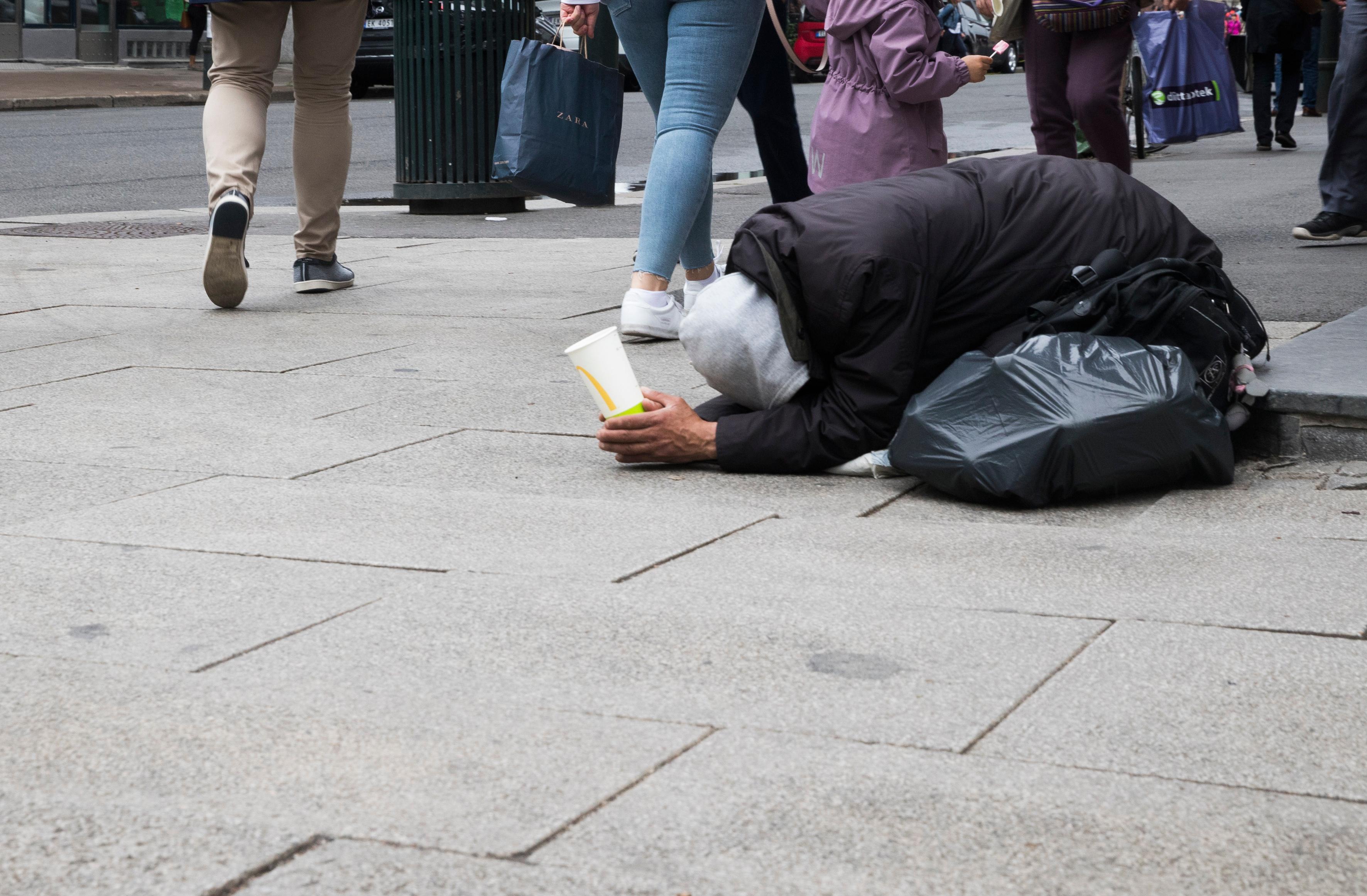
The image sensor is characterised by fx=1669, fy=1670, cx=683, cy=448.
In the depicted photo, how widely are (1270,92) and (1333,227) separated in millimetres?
6241

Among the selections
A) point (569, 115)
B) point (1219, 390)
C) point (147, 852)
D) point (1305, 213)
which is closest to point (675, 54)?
point (569, 115)

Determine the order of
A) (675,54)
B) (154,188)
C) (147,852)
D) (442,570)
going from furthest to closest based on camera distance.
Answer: (154,188), (675,54), (442,570), (147,852)

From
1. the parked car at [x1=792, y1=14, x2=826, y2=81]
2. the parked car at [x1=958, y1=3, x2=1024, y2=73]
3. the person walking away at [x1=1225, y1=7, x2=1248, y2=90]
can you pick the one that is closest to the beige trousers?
the person walking away at [x1=1225, y1=7, x2=1248, y2=90]

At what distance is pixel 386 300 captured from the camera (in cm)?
559

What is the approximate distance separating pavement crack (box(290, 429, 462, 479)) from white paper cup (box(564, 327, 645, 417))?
45 cm

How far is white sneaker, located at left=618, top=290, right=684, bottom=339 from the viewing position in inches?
179

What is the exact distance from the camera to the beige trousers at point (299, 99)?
5137 millimetres

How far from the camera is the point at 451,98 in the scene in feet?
27.8

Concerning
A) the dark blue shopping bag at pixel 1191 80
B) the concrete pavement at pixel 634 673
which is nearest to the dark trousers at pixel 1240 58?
the dark blue shopping bag at pixel 1191 80

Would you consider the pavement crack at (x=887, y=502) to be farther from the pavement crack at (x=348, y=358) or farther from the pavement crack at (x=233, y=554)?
the pavement crack at (x=348, y=358)

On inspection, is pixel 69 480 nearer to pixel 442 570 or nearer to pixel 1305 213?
pixel 442 570

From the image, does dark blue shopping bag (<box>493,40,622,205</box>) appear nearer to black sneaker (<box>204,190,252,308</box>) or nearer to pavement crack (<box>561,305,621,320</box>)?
pavement crack (<box>561,305,621,320</box>)

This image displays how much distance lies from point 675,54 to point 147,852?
3.25 meters

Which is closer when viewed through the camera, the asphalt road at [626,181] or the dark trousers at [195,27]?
the asphalt road at [626,181]
